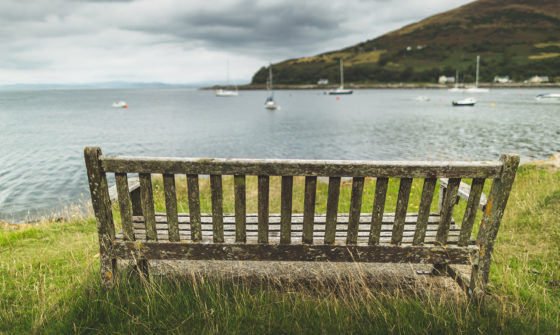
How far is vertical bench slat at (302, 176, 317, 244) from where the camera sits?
2.66 metres

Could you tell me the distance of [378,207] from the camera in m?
2.72

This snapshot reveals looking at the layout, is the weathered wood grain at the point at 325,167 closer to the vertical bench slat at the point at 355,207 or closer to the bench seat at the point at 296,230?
the vertical bench slat at the point at 355,207

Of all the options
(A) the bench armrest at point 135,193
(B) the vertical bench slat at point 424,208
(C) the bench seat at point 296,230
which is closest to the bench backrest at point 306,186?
(B) the vertical bench slat at point 424,208

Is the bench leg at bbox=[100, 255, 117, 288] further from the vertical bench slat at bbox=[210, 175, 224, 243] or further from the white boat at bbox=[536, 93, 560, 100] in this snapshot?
the white boat at bbox=[536, 93, 560, 100]

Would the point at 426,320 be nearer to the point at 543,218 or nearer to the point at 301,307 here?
the point at 301,307

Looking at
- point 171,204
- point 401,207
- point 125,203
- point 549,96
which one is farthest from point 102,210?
point 549,96

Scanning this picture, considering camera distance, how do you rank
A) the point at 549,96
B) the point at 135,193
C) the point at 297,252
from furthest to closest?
the point at 549,96, the point at 135,193, the point at 297,252

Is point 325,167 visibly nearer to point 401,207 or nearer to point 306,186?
point 306,186

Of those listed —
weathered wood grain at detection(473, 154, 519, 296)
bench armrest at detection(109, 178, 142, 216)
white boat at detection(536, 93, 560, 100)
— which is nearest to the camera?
weathered wood grain at detection(473, 154, 519, 296)

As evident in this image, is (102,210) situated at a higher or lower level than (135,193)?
higher

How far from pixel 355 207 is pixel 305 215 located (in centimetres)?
44

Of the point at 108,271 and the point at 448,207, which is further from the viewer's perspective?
the point at 108,271

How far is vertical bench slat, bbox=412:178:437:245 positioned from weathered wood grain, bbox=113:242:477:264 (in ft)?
0.32

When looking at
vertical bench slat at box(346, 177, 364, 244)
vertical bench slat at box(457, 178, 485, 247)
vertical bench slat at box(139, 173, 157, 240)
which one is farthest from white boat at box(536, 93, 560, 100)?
vertical bench slat at box(139, 173, 157, 240)
